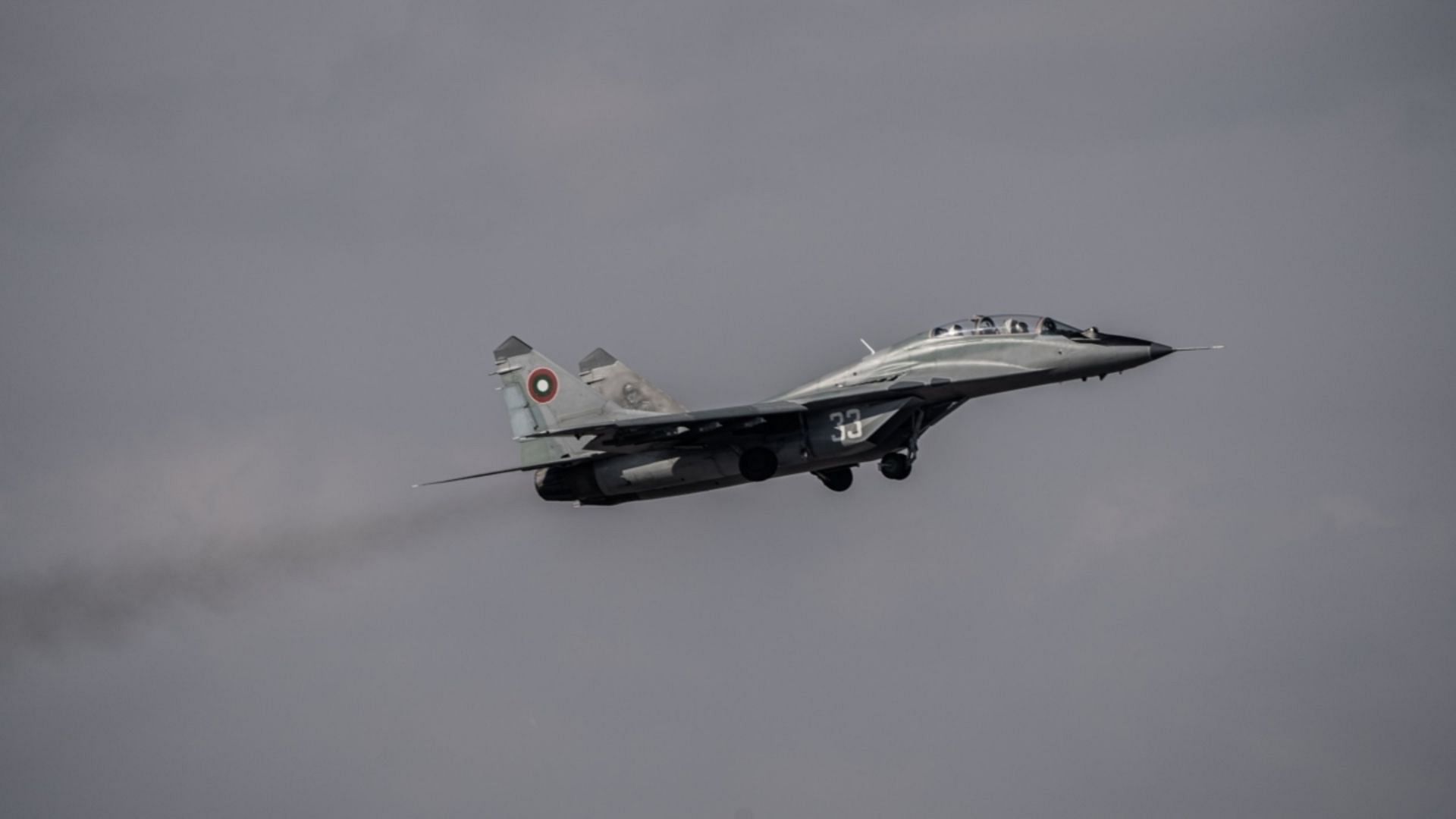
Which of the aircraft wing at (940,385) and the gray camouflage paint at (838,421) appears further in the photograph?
the aircraft wing at (940,385)

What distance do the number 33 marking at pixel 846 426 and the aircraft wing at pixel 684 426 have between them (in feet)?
2.62

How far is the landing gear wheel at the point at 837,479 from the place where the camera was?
1918 inches

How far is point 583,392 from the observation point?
49.7 m

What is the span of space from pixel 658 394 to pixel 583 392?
1798 mm

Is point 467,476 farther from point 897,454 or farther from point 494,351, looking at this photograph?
point 897,454

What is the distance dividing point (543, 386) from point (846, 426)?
798 cm

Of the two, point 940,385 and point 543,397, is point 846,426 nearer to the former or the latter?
point 940,385

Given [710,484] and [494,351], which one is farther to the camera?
[494,351]

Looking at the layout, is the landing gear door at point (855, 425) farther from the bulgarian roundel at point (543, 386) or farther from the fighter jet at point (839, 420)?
the bulgarian roundel at point (543, 386)

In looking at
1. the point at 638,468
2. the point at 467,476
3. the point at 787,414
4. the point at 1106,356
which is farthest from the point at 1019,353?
the point at 467,476

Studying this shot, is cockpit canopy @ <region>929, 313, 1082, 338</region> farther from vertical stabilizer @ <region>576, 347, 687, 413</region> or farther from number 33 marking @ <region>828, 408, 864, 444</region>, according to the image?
vertical stabilizer @ <region>576, 347, 687, 413</region>

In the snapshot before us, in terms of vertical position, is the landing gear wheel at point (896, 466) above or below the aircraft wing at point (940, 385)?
below

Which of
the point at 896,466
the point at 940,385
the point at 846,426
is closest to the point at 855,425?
the point at 846,426

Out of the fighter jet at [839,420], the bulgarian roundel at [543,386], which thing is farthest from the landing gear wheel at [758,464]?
the bulgarian roundel at [543,386]
